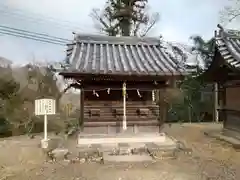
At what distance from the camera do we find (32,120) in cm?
1723

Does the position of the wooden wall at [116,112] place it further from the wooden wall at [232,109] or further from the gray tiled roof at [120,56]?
the wooden wall at [232,109]

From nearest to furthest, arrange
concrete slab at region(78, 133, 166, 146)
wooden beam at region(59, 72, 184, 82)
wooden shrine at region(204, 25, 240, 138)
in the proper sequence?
wooden beam at region(59, 72, 184, 82)
concrete slab at region(78, 133, 166, 146)
wooden shrine at region(204, 25, 240, 138)

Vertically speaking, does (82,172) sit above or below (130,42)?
below

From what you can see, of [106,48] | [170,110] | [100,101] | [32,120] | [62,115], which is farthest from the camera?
[170,110]

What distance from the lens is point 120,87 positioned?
861 cm

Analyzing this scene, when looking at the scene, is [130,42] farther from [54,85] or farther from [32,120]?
[54,85]

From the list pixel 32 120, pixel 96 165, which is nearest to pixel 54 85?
pixel 32 120

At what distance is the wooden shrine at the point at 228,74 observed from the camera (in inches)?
390

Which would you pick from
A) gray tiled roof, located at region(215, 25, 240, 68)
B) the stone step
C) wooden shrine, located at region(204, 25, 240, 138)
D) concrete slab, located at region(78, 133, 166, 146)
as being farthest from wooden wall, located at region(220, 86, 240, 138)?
the stone step

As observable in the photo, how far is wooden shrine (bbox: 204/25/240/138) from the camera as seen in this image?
9.91 meters

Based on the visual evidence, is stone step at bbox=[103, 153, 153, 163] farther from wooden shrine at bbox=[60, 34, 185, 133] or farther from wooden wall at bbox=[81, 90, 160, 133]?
wooden wall at bbox=[81, 90, 160, 133]

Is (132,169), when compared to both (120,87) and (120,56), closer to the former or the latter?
(120,87)

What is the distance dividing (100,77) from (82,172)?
2852 millimetres

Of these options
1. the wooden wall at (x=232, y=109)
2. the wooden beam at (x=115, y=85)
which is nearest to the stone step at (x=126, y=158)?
the wooden beam at (x=115, y=85)
